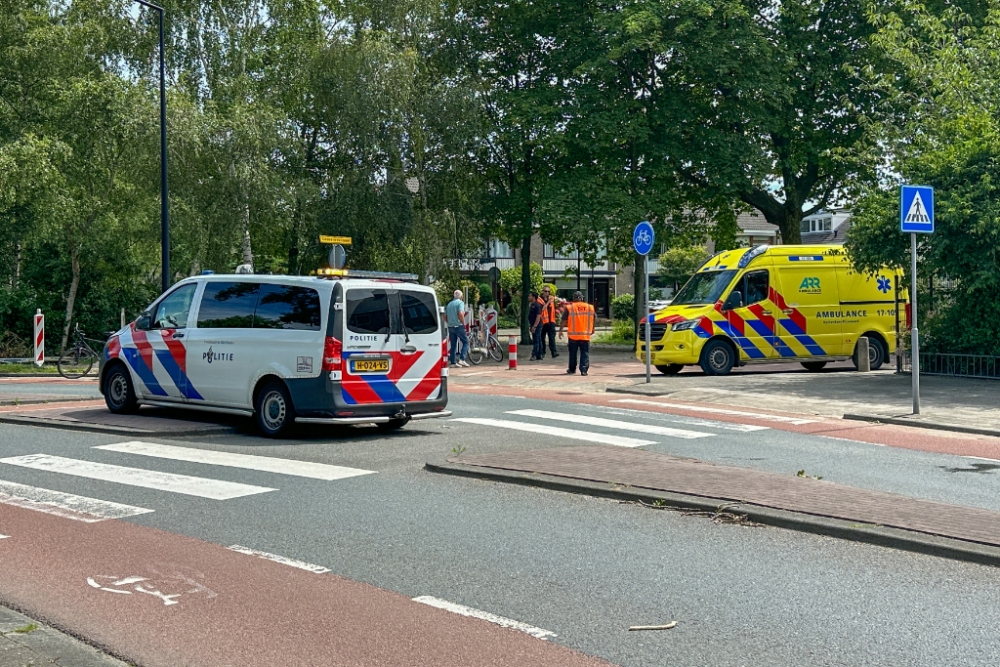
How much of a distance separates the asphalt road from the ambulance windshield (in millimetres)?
11861

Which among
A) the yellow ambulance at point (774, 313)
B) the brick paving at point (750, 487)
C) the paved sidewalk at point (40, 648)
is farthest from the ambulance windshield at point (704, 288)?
the paved sidewalk at point (40, 648)

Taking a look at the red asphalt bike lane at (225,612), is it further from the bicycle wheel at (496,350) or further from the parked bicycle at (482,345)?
the bicycle wheel at (496,350)

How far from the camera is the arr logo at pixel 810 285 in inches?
919

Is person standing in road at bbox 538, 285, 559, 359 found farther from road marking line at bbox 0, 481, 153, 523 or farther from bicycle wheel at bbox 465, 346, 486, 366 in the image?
road marking line at bbox 0, 481, 153, 523

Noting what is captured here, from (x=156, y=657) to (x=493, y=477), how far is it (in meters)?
4.72

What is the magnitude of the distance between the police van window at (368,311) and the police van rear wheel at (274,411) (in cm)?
108

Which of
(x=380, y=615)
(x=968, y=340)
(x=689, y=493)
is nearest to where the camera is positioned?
(x=380, y=615)

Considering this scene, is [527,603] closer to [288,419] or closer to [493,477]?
[493,477]

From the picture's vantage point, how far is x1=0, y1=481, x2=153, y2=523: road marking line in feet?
26.4

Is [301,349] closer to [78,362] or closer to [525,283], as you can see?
[78,362]

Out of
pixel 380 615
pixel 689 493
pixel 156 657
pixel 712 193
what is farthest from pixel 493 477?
pixel 712 193

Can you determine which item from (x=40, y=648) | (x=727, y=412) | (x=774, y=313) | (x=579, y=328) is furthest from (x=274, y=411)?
(x=774, y=313)

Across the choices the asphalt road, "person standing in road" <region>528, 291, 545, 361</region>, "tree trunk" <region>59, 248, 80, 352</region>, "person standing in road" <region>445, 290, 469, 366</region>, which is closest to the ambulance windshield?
"person standing in road" <region>445, 290, 469, 366</region>

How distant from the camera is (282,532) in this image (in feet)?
24.2
